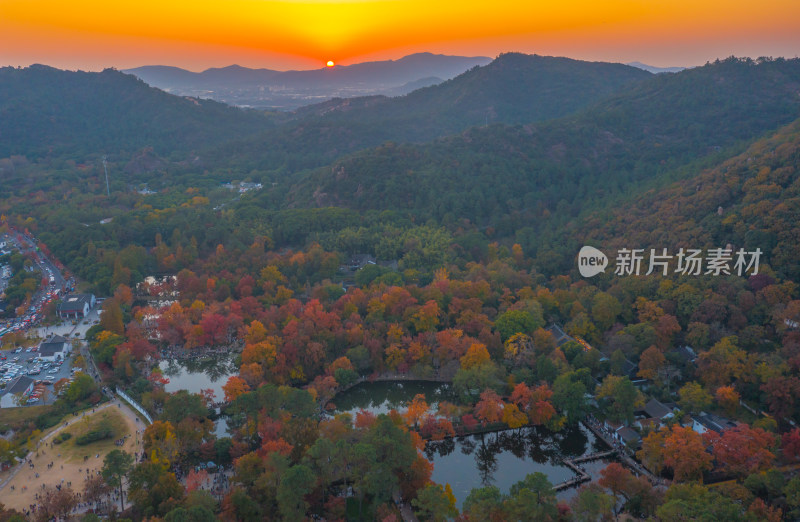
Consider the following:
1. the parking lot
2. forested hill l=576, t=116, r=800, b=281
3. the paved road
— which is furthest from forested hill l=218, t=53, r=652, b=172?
the paved road

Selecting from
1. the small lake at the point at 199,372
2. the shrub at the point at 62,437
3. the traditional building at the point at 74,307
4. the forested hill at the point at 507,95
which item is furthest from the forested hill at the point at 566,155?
the shrub at the point at 62,437

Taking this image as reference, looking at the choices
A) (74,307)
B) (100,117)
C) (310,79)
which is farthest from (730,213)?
(310,79)

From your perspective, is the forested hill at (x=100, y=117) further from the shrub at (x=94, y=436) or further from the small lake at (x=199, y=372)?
the shrub at (x=94, y=436)

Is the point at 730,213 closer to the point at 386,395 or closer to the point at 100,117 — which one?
the point at 386,395

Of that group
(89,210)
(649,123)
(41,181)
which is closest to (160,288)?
(89,210)

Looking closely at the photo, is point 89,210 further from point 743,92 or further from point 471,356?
point 743,92

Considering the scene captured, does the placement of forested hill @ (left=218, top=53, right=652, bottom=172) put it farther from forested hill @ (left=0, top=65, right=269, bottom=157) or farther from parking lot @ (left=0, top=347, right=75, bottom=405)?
parking lot @ (left=0, top=347, right=75, bottom=405)

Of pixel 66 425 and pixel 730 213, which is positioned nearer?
pixel 66 425
